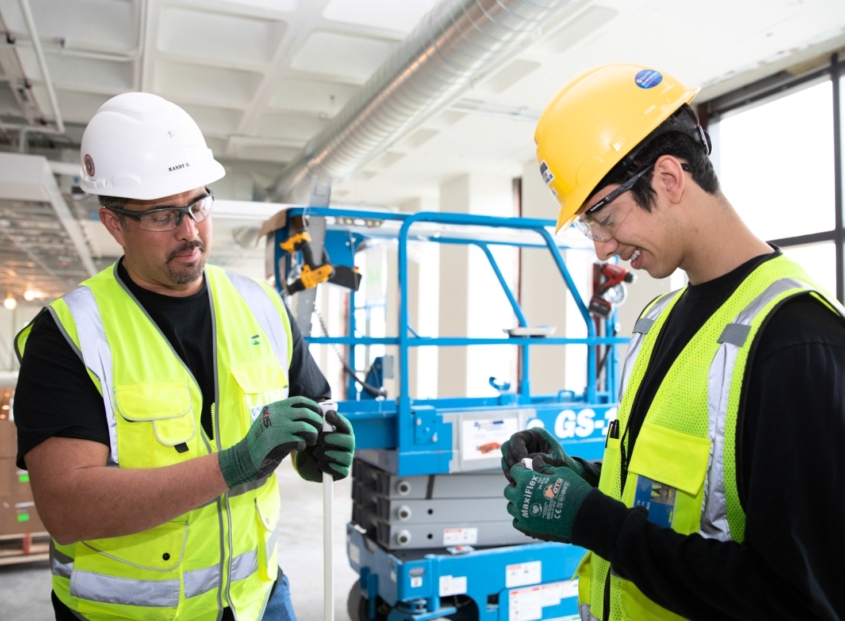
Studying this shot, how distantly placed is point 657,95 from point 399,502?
2.53m

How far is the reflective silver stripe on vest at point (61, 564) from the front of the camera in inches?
59.8

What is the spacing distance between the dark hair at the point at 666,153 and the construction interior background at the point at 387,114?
1.88 meters

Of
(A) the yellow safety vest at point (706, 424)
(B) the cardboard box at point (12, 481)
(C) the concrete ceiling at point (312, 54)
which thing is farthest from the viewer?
(B) the cardboard box at point (12, 481)

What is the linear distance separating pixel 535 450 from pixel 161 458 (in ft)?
2.98

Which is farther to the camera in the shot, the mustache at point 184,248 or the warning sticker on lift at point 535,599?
the warning sticker on lift at point 535,599

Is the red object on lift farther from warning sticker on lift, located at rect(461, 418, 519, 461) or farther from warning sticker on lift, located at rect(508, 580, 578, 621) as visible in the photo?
warning sticker on lift, located at rect(508, 580, 578, 621)

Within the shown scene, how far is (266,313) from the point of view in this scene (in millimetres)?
1837

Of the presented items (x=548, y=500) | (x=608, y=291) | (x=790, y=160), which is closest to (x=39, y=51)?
(x=608, y=291)

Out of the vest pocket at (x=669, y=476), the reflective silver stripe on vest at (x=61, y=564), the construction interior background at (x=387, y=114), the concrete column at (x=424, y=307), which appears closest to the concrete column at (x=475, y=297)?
the construction interior background at (x=387, y=114)

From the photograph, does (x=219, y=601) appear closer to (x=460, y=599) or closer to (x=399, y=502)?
(x=399, y=502)

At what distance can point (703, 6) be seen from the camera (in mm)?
4320

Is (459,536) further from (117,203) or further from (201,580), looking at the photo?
(117,203)

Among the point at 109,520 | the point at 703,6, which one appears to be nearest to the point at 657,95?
the point at 109,520

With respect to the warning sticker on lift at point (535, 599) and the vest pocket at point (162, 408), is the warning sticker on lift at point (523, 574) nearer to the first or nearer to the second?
the warning sticker on lift at point (535, 599)
